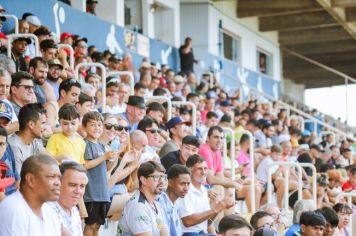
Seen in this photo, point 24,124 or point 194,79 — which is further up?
point 194,79

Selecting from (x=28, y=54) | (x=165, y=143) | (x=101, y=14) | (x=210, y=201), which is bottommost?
(x=210, y=201)

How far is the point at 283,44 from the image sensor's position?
91.6 feet

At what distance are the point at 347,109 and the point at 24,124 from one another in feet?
58.4

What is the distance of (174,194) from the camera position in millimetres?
8031

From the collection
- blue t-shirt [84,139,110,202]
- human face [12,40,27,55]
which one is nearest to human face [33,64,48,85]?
human face [12,40,27,55]

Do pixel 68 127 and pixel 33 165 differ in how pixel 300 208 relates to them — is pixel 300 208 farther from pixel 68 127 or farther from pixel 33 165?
pixel 33 165

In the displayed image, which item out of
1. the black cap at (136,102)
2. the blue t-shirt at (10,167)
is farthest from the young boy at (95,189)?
the black cap at (136,102)

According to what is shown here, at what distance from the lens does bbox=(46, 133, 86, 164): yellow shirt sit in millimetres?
7359

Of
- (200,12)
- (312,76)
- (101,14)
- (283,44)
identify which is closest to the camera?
(101,14)

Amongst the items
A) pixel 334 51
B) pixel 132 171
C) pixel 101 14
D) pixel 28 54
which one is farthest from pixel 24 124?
pixel 334 51

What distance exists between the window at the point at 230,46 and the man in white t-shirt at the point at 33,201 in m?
17.1

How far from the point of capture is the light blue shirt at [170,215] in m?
7.57

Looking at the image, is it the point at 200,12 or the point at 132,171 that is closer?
the point at 132,171

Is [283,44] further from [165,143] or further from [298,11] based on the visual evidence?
[165,143]
